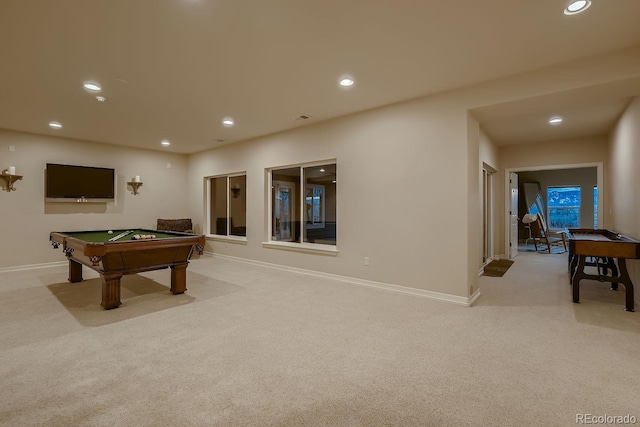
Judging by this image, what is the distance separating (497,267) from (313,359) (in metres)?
5.00

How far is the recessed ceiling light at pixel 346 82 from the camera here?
342 centimetres

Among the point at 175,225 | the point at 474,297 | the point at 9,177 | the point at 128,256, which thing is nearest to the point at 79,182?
the point at 9,177

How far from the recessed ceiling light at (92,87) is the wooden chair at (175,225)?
12.5 ft

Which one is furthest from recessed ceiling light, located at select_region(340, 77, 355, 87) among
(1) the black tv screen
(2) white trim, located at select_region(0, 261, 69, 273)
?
(2) white trim, located at select_region(0, 261, 69, 273)

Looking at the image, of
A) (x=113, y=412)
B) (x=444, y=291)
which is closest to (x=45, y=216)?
(x=113, y=412)

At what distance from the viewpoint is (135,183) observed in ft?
22.5

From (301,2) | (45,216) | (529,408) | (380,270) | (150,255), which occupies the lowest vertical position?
(529,408)

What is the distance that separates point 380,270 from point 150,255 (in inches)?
118

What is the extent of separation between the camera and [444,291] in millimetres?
3752

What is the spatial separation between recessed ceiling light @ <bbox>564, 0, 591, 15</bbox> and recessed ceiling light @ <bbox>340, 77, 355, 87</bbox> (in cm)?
189

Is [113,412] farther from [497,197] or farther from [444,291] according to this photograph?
[497,197]

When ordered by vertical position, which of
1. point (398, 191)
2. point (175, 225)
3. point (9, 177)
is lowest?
point (175, 225)

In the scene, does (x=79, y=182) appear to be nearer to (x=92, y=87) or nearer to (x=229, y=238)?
(x=229, y=238)

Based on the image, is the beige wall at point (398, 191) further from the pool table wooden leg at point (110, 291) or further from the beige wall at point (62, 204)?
the beige wall at point (62, 204)
